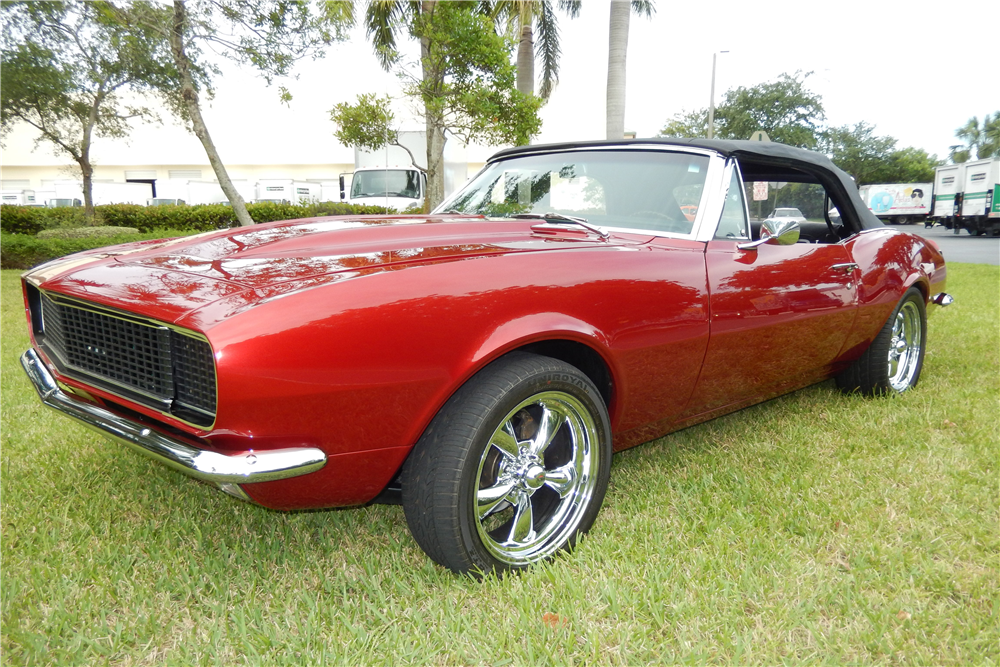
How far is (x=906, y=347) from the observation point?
4.20 m

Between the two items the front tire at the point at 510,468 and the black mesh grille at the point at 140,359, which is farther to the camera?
the front tire at the point at 510,468

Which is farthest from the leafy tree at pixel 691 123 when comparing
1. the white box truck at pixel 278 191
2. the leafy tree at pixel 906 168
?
the white box truck at pixel 278 191

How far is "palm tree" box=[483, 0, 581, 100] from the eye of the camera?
14500 mm

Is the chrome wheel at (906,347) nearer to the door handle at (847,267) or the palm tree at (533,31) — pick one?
the door handle at (847,267)

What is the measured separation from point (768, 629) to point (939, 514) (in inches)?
43.2

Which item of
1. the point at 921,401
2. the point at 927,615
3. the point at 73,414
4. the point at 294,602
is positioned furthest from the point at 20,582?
the point at 921,401

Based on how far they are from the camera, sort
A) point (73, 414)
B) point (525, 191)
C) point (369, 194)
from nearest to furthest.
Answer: point (73, 414) → point (525, 191) → point (369, 194)

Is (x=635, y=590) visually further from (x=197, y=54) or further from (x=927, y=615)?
(x=197, y=54)

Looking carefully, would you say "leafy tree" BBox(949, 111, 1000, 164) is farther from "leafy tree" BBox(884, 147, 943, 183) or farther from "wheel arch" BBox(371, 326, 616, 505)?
"wheel arch" BBox(371, 326, 616, 505)

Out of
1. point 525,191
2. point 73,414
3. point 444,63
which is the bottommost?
point 73,414

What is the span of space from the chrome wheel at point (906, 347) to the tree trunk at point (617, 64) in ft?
29.5

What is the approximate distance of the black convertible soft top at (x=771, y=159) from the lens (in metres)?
3.04

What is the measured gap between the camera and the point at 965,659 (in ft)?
5.78

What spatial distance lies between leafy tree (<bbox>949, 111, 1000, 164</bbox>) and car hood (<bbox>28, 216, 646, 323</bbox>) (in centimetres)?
6038
